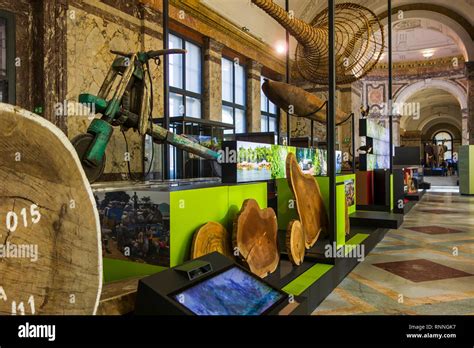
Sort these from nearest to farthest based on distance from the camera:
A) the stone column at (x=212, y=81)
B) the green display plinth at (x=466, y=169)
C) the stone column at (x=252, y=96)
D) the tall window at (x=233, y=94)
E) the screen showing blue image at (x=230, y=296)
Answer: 1. the screen showing blue image at (x=230, y=296)
2. the stone column at (x=212, y=81)
3. the tall window at (x=233, y=94)
4. the green display plinth at (x=466, y=169)
5. the stone column at (x=252, y=96)

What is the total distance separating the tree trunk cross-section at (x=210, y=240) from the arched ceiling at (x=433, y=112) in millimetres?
30750

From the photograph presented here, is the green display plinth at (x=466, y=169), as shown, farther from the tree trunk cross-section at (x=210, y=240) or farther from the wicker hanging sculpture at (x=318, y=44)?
the tree trunk cross-section at (x=210, y=240)

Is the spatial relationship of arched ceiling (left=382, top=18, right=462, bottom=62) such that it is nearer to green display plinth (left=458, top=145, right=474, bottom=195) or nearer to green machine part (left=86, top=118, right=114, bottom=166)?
green display plinth (left=458, top=145, right=474, bottom=195)

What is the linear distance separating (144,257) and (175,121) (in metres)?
5.09

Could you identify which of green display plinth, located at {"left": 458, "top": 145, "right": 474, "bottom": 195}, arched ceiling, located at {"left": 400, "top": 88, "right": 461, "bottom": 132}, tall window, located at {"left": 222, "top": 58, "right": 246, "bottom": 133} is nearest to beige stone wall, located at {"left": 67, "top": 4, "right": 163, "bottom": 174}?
tall window, located at {"left": 222, "top": 58, "right": 246, "bottom": 133}

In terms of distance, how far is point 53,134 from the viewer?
1298 mm

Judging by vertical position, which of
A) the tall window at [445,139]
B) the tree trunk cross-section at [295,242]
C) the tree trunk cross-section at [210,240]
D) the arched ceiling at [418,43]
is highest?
the arched ceiling at [418,43]

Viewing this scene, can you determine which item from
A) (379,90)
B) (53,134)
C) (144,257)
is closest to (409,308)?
(144,257)

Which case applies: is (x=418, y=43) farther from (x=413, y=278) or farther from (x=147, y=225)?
(x=147, y=225)

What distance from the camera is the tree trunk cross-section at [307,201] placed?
371 centimetres

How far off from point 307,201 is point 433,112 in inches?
1402

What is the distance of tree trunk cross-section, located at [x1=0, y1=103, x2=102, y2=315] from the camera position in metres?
Result: 1.24

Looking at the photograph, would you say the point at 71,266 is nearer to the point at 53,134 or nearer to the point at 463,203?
the point at 53,134

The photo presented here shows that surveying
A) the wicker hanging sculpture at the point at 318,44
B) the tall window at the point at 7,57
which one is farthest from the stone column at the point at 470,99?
the tall window at the point at 7,57
